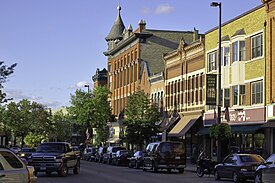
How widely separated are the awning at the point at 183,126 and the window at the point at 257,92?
392 inches

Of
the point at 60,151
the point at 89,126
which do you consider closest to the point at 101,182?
the point at 60,151

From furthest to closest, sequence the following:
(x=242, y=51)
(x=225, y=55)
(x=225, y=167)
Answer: (x=225, y=55), (x=242, y=51), (x=225, y=167)

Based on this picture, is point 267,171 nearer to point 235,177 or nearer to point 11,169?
point 235,177

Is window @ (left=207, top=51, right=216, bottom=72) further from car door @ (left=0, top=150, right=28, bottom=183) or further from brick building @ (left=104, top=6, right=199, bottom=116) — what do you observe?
car door @ (left=0, top=150, right=28, bottom=183)

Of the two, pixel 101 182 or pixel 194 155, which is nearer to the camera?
pixel 101 182

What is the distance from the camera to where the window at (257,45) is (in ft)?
135

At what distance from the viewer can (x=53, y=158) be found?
2997cm

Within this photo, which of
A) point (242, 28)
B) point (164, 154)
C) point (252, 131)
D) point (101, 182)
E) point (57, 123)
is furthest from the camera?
point (57, 123)

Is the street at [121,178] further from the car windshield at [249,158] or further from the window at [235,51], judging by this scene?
the window at [235,51]

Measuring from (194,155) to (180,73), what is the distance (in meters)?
9.40

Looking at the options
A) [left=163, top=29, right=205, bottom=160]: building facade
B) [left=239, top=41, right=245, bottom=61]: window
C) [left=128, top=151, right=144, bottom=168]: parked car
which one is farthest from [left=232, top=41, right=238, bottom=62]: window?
[left=128, top=151, right=144, bottom=168]: parked car

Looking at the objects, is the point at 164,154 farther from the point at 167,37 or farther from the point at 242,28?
the point at 167,37

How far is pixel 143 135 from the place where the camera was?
5778 cm

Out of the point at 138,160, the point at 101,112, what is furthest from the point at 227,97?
the point at 101,112
